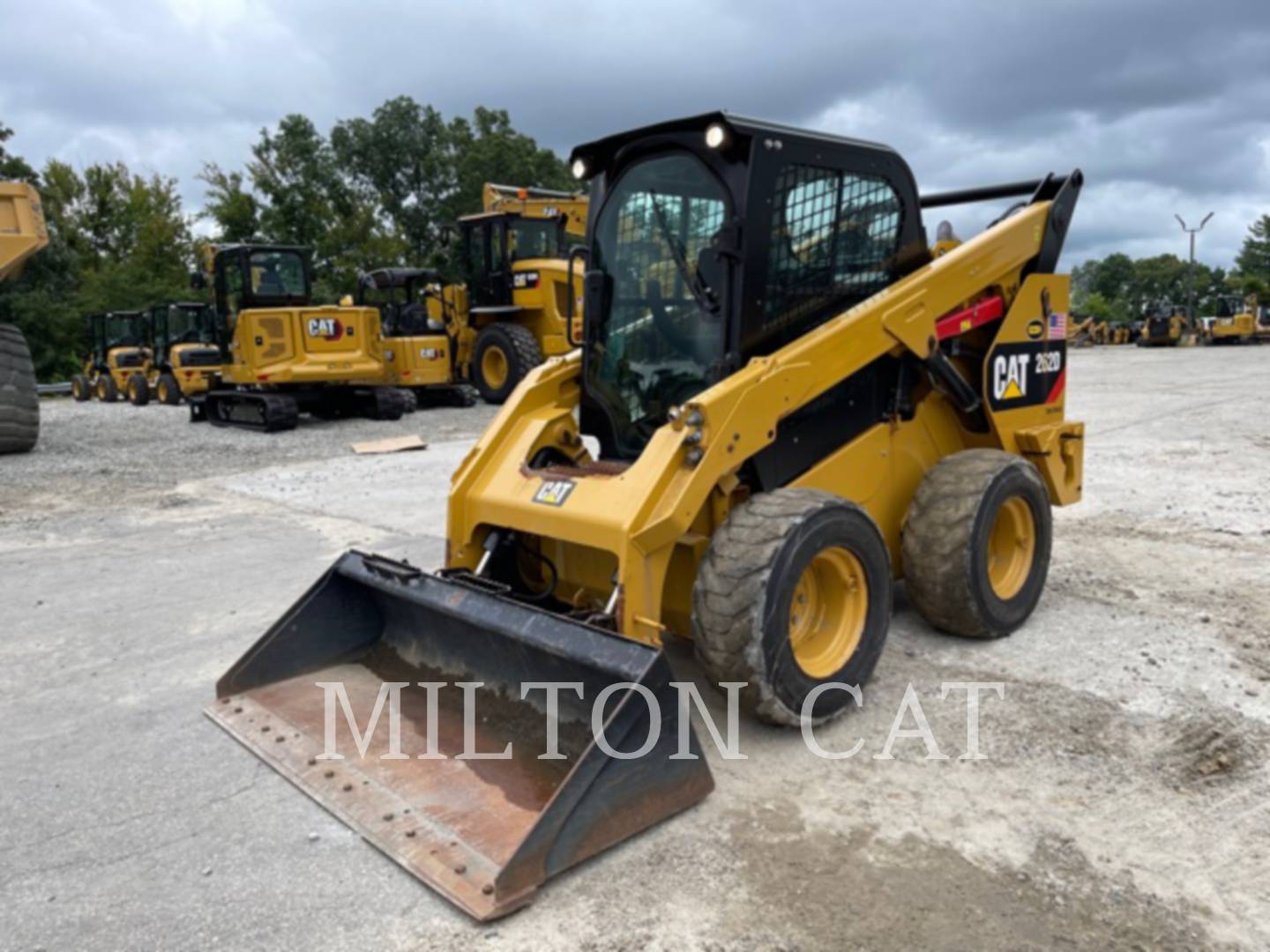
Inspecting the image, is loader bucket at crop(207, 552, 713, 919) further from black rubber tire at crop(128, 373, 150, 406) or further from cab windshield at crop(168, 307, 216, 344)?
black rubber tire at crop(128, 373, 150, 406)

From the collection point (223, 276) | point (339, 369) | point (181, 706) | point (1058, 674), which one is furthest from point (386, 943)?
point (223, 276)

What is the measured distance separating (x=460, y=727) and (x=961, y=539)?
88.7 inches

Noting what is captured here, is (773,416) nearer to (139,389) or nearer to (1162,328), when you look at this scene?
(139,389)

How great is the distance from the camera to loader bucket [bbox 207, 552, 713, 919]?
2703 millimetres

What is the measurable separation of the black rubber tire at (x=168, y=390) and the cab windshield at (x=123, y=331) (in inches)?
174

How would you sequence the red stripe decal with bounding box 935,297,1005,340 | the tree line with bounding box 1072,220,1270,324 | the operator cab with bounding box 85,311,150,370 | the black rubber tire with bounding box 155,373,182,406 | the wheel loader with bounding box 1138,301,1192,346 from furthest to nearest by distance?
the tree line with bounding box 1072,220,1270,324, the wheel loader with bounding box 1138,301,1192,346, the operator cab with bounding box 85,311,150,370, the black rubber tire with bounding box 155,373,182,406, the red stripe decal with bounding box 935,297,1005,340

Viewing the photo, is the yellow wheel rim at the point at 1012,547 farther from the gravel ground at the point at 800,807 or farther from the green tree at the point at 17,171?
the green tree at the point at 17,171

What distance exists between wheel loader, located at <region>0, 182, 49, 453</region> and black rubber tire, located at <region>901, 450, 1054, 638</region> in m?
10.3

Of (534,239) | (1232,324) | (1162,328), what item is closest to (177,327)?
(534,239)

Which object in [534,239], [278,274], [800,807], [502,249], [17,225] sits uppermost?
[534,239]

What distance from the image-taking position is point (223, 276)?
15.0 m

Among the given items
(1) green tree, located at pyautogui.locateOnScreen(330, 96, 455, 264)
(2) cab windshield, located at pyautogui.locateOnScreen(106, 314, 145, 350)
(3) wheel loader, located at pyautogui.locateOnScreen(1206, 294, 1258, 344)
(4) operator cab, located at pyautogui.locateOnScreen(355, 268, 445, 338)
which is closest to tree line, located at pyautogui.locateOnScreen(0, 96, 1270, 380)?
(1) green tree, located at pyautogui.locateOnScreen(330, 96, 455, 264)

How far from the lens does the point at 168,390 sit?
67.4 feet

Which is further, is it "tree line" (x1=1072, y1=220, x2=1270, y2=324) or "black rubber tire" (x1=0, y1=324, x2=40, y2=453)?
"tree line" (x1=1072, y1=220, x2=1270, y2=324)
